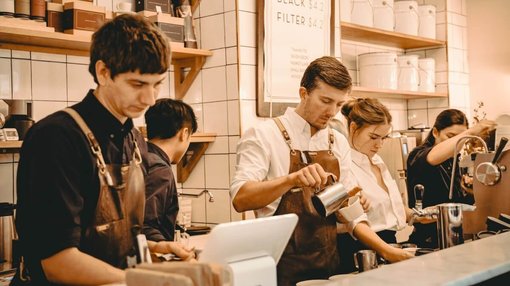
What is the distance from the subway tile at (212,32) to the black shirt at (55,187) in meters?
1.94

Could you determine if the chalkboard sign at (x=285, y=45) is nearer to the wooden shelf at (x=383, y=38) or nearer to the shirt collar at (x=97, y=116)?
the wooden shelf at (x=383, y=38)

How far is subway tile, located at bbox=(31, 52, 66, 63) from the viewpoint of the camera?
→ 10.2 ft

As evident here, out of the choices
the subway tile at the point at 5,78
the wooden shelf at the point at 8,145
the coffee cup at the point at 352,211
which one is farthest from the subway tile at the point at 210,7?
the coffee cup at the point at 352,211

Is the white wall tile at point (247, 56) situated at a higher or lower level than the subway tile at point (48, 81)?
higher

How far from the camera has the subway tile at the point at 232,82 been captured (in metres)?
3.51

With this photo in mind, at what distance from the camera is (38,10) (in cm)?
281

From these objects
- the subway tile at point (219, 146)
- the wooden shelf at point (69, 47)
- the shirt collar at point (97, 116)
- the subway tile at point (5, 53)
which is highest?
the wooden shelf at point (69, 47)

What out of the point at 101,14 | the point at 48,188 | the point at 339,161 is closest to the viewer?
the point at 48,188

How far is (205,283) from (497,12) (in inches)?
203

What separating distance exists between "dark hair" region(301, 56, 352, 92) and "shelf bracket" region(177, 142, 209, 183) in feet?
4.18

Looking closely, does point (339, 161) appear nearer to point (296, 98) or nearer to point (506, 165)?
point (506, 165)

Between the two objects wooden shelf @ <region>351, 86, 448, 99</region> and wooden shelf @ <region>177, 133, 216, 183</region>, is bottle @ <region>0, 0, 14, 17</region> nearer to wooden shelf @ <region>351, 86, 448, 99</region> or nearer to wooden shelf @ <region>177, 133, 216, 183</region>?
wooden shelf @ <region>177, 133, 216, 183</region>

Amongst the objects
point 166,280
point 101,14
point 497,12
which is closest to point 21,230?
point 166,280

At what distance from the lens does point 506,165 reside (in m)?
2.56
